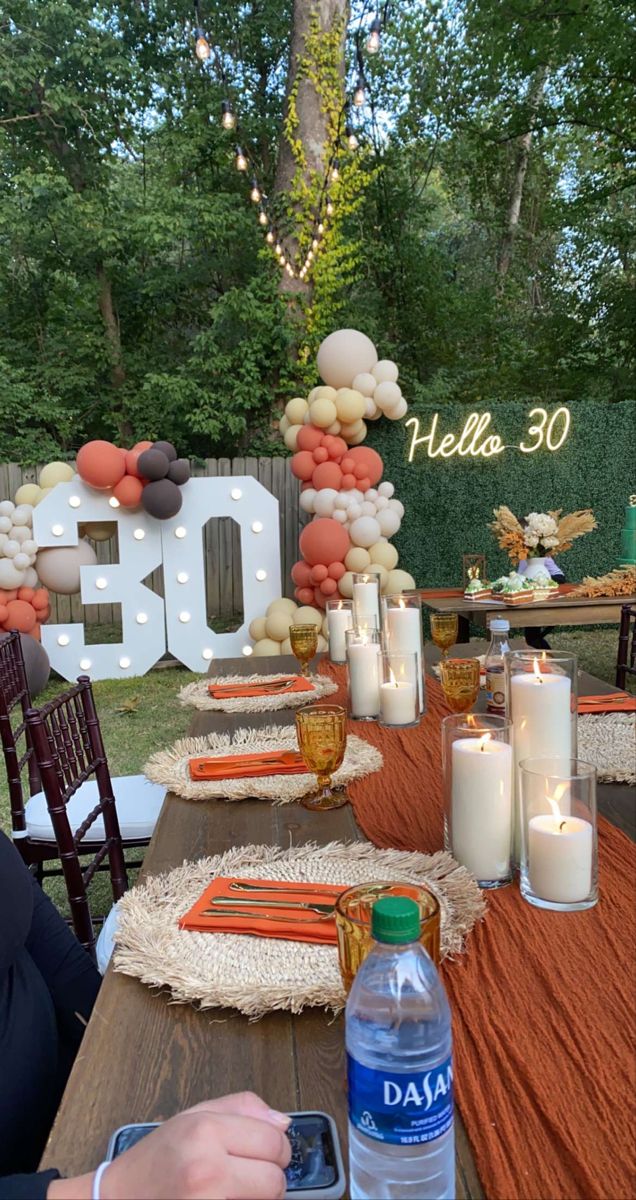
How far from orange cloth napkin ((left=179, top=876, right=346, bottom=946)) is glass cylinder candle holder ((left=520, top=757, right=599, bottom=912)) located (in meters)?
0.25

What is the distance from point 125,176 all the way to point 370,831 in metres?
12.3

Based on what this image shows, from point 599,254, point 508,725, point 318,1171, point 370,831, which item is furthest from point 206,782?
point 599,254

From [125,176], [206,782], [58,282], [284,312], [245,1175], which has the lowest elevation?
[206,782]

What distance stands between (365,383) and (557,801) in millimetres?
5728

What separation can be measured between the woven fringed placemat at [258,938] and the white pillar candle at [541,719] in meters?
0.24

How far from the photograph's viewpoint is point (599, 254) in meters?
13.0

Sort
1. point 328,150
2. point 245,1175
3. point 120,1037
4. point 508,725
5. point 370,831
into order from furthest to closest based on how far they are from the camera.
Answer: point 328,150, point 370,831, point 508,725, point 120,1037, point 245,1175

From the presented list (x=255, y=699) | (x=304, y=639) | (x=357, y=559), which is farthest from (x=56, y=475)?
(x=255, y=699)

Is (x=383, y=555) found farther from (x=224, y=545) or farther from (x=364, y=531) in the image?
(x=224, y=545)

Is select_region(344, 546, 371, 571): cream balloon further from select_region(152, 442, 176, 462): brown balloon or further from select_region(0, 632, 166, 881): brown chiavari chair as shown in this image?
select_region(0, 632, 166, 881): brown chiavari chair

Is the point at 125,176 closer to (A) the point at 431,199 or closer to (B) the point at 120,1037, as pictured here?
(A) the point at 431,199

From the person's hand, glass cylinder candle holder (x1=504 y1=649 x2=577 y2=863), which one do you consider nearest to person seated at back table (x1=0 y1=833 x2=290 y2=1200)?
the person's hand

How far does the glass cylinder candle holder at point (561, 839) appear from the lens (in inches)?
38.8

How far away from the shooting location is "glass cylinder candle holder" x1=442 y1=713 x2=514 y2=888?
3.55ft
